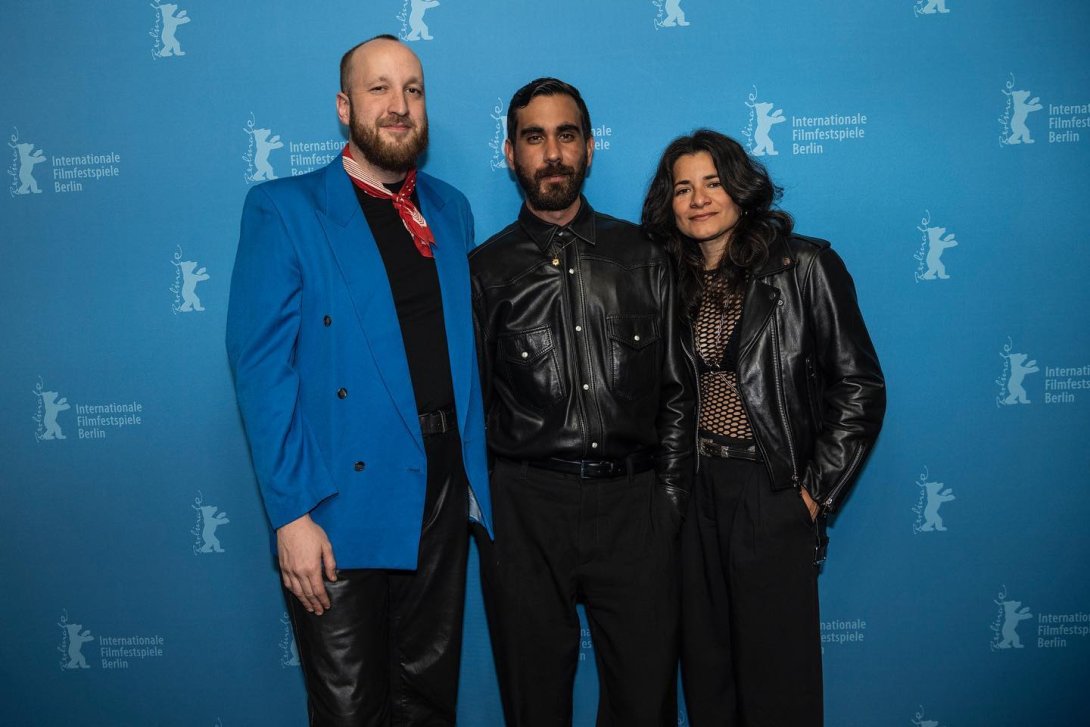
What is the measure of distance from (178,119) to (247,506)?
1.52 metres

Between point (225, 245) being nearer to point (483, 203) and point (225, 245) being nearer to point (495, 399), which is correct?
point (483, 203)

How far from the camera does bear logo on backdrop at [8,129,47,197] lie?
279 cm

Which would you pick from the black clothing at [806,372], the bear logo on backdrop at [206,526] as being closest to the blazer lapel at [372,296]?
the black clothing at [806,372]

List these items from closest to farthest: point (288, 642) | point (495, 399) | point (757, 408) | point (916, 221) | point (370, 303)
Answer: point (370, 303)
point (757, 408)
point (495, 399)
point (916, 221)
point (288, 642)

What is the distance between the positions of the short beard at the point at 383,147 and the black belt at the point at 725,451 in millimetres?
1251

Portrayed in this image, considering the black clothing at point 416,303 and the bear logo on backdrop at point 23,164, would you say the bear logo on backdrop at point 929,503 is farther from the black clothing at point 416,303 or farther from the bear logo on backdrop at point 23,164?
the bear logo on backdrop at point 23,164

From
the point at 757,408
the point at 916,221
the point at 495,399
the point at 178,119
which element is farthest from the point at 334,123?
the point at 916,221

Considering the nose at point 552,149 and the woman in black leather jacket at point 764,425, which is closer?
the woman in black leather jacket at point 764,425

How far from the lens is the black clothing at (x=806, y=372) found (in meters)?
2.16

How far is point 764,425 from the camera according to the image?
2.16 m

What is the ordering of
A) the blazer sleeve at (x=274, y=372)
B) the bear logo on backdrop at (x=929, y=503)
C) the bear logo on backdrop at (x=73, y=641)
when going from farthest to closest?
the bear logo on backdrop at (x=73, y=641) → the bear logo on backdrop at (x=929, y=503) → the blazer sleeve at (x=274, y=372)

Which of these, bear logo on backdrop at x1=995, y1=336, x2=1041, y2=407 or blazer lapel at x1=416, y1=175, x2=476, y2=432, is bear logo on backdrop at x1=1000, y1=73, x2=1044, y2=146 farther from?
blazer lapel at x1=416, y1=175, x2=476, y2=432

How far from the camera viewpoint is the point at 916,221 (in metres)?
2.71

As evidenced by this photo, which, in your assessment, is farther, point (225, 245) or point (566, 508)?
point (225, 245)
